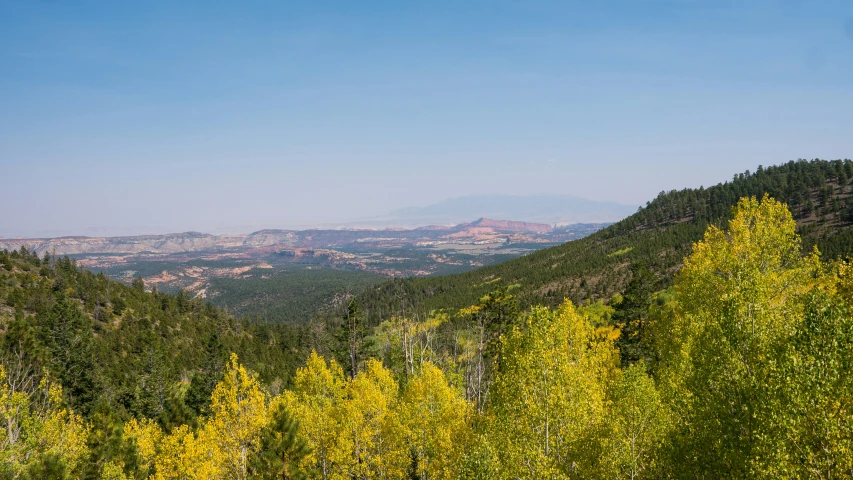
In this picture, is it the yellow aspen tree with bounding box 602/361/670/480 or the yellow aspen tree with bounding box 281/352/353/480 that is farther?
the yellow aspen tree with bounding box 281/352/353/480

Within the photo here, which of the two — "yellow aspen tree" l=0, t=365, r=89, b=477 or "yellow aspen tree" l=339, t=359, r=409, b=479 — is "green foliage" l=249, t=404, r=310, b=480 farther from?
"yellow aspen tree" l=0, t=365, r=89, b=477

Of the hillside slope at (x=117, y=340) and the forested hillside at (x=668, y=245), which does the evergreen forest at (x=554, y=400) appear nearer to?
the hillside slope at (x=117, y=340)

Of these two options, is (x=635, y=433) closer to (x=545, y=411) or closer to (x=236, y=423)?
(x=545, y=411)

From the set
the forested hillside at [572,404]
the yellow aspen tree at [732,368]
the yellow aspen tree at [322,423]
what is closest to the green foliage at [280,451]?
the forested hillside at [572,404]

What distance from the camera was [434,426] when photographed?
30.1m

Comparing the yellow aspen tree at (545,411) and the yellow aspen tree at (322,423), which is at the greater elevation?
the yellow aspen tree at (545,411)

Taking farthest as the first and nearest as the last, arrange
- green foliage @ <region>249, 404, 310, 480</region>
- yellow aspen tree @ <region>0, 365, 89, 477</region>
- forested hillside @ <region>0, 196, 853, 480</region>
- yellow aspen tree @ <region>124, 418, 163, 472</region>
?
yellow aspen tree @ <region>124, 418, 163, 472</region> → green foliage @ <region>249, 404, 310, 480</region> → yellow aspen tree @ <region>0, 365, 89, 477</region> → forested hillside @ <region>0, 196, 853, 480</region>

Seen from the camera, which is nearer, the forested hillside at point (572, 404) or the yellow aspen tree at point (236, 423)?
the forested hillside at point (572, 404)

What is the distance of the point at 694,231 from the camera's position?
505ft

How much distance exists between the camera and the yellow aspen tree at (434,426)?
28.3 metres

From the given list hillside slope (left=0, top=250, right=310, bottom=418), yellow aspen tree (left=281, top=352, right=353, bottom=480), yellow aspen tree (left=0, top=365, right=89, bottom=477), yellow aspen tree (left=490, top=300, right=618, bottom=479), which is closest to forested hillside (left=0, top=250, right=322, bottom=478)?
hillside slope (left=0, top=250, right=310, bottom=418)

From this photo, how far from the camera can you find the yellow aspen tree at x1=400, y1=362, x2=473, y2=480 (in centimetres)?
2831

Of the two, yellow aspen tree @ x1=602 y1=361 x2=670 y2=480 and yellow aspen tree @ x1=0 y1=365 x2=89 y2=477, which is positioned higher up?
yellow aspen tree @ x1=602 y1=361 x2=670 y2=480

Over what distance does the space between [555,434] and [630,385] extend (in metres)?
5.84
